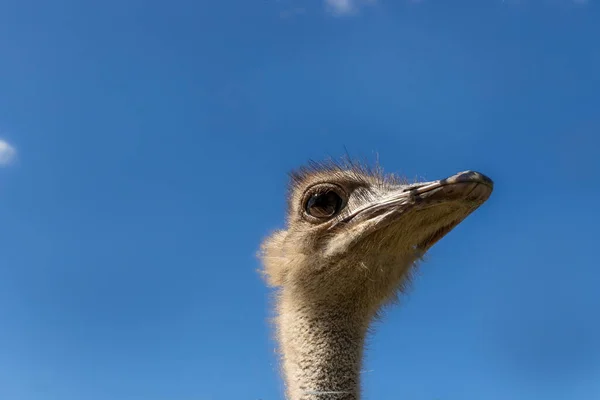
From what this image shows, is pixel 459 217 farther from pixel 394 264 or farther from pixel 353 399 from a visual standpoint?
pixel 353 399

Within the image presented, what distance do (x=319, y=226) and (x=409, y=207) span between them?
2.20ft

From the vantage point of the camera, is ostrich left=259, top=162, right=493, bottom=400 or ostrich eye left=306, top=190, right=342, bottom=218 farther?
ostrich eye left=306, top=190, right=342, bottom=218

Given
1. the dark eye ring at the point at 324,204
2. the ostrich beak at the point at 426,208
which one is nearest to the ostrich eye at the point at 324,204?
the dark eye ring at the point at 324,204

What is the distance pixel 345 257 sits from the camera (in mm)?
4711

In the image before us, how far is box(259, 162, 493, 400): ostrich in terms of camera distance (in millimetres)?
4434

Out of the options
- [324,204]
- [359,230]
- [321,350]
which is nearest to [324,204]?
[324,204]

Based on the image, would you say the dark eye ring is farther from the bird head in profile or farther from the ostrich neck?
the ostrich neck

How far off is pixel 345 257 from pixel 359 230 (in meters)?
0.19

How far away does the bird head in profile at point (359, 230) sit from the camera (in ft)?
14.5

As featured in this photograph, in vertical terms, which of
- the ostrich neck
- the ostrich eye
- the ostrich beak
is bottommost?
the ostrich neck

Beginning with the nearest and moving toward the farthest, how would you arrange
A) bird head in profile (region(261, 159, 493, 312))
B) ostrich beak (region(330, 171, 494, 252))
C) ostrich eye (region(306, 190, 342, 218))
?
ostrich beak (region(330, 171, 494, 252)), bird head in profile (region(261, 159, 493, 312)), ostrich eye (region(306, 190, 342, 218))

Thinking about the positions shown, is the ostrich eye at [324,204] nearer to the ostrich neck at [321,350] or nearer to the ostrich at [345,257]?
the ostrich at [345,257]

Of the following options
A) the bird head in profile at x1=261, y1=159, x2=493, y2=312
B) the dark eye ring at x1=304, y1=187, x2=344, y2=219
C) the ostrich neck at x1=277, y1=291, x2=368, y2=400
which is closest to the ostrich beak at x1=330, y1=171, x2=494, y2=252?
the bird head in profile at x1=261, y1=159, x2=493, y2=312

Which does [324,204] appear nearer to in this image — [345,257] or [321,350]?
[345,257]
